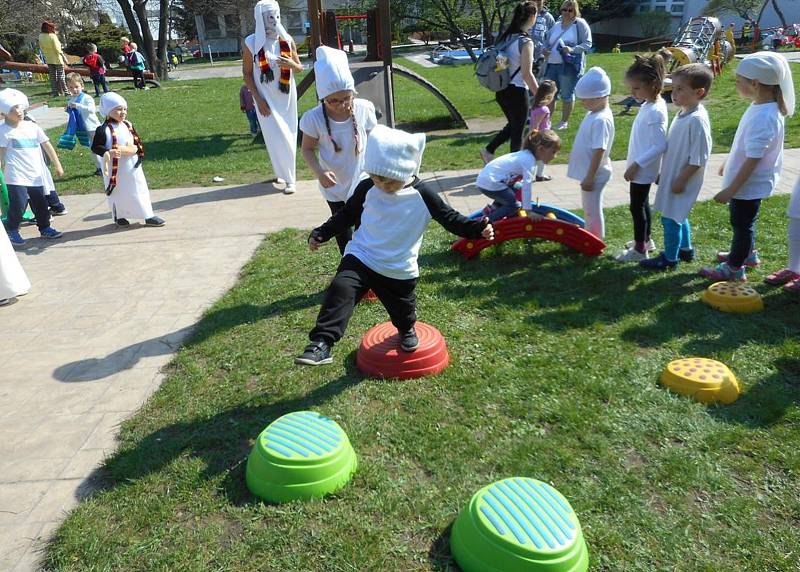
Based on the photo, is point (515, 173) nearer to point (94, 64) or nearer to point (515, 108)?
point (515, 108)

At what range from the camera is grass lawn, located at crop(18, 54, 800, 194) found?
32.8 ft

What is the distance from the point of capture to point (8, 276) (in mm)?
5523

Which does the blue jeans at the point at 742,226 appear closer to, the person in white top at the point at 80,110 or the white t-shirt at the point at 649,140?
the white t-shirt at the point at 649,140

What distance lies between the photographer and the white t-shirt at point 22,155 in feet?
22.4

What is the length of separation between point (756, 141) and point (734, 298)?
3.79 feet

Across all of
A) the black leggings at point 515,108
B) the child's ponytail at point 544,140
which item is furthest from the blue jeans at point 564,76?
the child's ponytail at point 544,140

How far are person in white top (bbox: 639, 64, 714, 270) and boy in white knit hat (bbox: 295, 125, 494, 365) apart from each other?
2.19 metres

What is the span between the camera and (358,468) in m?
3.16

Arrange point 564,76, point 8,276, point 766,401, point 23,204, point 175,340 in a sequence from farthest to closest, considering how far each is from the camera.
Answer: point 564,76
point 23,204
point 8,276
point 175,340
point 766,401

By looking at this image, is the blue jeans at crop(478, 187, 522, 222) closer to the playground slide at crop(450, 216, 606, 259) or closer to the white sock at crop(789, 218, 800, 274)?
the playground slide at crop(450, 216, 606, 259)

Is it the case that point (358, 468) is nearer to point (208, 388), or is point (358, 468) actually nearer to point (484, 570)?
point (484, 570)

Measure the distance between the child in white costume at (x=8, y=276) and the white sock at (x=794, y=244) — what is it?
659 centimetres

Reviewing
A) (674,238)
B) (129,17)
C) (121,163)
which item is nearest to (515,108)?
(674,238)

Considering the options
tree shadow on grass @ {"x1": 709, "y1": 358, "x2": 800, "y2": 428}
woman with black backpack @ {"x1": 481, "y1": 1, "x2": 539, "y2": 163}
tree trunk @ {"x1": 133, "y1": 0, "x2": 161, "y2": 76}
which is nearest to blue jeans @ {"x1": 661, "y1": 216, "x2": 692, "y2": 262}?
tree shadow on grass @ {"x1": 709, "y1": 358, "x2": 800, "y2": 428}
